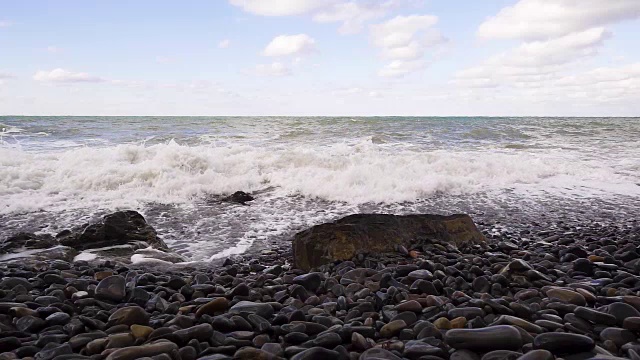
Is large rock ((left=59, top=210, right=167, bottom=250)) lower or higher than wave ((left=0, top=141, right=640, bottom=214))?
lower

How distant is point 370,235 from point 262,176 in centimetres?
598

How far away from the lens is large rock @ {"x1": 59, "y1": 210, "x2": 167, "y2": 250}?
17.9ft

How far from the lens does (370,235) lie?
4672 millimetres

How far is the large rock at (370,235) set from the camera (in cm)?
449

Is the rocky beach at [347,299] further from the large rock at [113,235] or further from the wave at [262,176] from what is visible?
the wave at [262,176]

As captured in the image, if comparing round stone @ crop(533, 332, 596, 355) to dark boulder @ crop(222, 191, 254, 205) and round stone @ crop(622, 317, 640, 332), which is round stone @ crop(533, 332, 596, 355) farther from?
dark boulder @ crop(222, 191, 254, 205)

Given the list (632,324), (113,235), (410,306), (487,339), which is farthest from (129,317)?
(113,235)

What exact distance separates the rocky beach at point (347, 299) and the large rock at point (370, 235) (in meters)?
0.01

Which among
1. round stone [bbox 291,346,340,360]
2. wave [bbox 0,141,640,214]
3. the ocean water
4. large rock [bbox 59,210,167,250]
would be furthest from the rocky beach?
wave [bbox 0,141,640,214]

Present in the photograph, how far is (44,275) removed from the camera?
3.71m

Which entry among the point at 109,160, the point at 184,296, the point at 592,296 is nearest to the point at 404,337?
the point at 592,296

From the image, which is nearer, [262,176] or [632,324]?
[632,324]

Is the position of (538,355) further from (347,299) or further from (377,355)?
(347,299)

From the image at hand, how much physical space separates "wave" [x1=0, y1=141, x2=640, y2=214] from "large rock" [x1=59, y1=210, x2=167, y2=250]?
7.62ft
